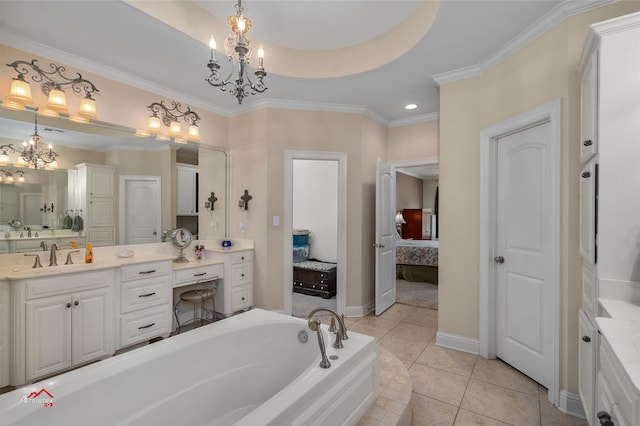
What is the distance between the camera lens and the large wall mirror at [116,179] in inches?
93.4

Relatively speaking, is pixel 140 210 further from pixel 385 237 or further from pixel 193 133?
pixel 385 237

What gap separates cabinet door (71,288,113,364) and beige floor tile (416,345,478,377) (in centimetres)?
265

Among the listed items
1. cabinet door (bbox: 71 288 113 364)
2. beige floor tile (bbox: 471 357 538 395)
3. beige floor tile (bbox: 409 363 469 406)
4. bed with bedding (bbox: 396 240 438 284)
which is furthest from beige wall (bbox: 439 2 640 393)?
cabinet door (bbox: 71 288 113 364)

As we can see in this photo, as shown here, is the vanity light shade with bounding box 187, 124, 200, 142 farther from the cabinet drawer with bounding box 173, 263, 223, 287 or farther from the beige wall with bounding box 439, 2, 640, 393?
the beige wall with bounding box 439, 2, 640, 393

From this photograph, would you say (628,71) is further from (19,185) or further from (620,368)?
(19,185)

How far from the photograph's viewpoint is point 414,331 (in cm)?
331

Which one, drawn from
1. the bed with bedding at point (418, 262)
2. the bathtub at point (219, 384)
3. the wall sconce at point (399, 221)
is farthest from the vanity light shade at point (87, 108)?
the wall sconce at point (399, 221)

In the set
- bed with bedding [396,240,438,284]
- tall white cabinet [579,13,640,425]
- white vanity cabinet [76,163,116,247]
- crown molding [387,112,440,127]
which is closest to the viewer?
tall white cabinet [579,13,640,425]

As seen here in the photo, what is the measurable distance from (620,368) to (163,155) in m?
3.72

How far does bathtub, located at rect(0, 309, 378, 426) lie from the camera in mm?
1289

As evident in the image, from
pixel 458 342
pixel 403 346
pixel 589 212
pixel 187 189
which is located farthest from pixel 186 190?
pixel 589 212

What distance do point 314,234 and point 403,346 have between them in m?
2.99

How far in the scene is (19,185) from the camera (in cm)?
238

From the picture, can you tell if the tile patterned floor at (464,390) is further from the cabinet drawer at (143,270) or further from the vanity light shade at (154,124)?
the vanity light shade at (154,124)
